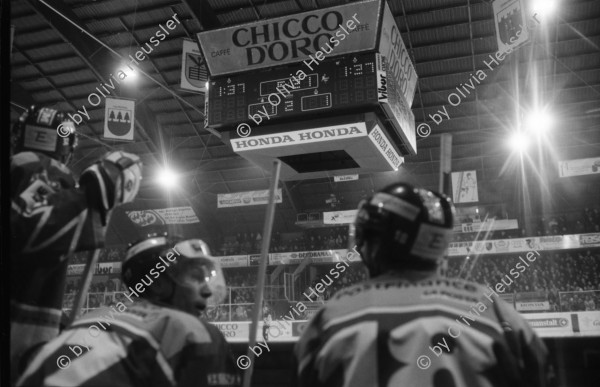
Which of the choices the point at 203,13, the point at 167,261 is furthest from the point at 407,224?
the point at 203,13

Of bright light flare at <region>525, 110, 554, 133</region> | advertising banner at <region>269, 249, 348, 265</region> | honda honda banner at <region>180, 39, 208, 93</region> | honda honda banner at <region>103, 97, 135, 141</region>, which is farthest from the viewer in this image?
advertising banner at <region>269, 249, 348, 265</region>

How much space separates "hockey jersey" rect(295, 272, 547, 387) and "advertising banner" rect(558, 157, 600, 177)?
12.5 m

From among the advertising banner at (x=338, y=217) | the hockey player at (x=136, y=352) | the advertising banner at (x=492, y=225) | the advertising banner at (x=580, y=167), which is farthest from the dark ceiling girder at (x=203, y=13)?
the hockey player at (x=136, y=352)

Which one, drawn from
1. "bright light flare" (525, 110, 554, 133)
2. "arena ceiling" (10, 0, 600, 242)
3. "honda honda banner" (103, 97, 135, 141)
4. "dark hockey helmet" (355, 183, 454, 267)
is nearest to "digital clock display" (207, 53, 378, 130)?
"honda honda banner" (103, 97, 135, 141)

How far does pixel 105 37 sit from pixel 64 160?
9855 millimetres

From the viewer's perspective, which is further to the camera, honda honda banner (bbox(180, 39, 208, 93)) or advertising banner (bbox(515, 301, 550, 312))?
advertising banner (bbox(515, 301, 550, 312))

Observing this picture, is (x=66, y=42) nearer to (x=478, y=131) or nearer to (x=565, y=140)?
(x=478, y=131)

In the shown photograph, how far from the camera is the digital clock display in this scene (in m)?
5.24

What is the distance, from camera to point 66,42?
10.3 m

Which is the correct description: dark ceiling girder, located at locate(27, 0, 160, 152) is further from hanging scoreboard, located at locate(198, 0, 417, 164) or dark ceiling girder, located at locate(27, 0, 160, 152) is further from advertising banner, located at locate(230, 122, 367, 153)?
advertising banner, located at locate(230, 122, 367, 153)

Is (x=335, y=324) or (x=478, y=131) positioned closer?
(x=335, y=324)

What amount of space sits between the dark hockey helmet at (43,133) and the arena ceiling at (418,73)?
5703 millimetres

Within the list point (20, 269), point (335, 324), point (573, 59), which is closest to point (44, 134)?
point (20, 269)

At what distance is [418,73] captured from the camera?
39.0 feet
